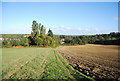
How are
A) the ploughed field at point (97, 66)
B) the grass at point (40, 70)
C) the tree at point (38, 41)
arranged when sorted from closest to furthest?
the grass at point (40, 70)
the ploughed field at point (97, 66)
the tree at point (38, 41)

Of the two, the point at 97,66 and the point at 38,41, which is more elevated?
the point at 97,66

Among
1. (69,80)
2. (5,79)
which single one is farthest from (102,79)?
(5,79)

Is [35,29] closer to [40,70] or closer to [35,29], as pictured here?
[35,29]

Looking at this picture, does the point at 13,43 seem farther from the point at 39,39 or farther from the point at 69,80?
the point at 69,80

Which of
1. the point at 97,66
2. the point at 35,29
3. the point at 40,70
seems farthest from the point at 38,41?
the point at 40,70

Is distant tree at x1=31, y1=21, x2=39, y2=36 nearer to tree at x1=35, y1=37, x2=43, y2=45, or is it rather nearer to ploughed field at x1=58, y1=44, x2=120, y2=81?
tree at x1=35, y1=37, x2=43, y2=45

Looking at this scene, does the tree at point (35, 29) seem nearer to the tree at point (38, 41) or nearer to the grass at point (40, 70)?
the tree at point (38, 41)

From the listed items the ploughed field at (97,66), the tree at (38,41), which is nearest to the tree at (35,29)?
the tree at (38,41)

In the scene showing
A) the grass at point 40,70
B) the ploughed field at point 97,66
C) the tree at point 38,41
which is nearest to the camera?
the grass at point 40,70

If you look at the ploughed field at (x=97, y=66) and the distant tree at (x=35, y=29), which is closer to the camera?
the ploughed field at (x=97, y=66)

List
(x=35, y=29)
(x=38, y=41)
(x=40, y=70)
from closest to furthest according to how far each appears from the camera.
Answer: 1. (x=40, y=70)
2. (x=38, y=41)
3. (x=35, y=29)

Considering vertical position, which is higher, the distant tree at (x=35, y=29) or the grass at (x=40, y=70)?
the distant tree at (x=35, y=29)

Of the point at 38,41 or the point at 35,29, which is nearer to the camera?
the point at 38,41

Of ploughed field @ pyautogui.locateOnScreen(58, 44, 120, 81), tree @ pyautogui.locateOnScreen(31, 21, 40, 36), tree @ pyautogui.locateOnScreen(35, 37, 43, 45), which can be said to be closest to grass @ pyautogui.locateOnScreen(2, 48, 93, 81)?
ploughed field @ pyautogui.locateOnScreen(58, 44, 120, 81)
